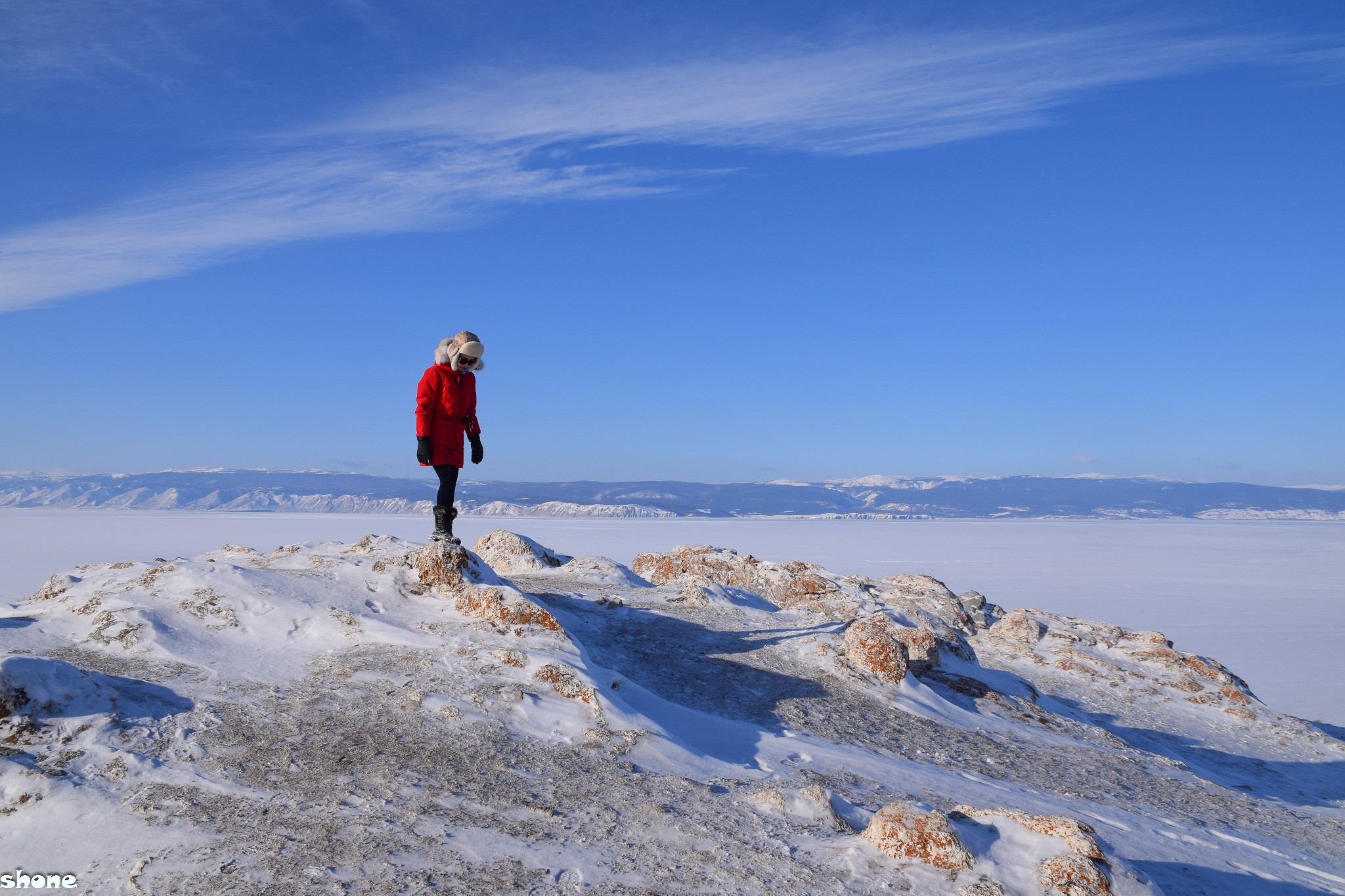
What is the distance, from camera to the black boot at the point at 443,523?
8398 millimetres

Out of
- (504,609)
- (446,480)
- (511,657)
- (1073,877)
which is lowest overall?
(1073,877)

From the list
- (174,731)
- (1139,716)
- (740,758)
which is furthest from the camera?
(1139,716)

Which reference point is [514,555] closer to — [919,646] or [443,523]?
[443,523]

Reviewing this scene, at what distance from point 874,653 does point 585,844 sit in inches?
193

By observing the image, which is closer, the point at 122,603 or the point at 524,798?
the point at 524,798

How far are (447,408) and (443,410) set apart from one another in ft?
0.15

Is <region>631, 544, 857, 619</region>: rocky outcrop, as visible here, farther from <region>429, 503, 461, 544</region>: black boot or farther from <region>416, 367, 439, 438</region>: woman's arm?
<region>416, 367, 439, 438</region>: woman's arm

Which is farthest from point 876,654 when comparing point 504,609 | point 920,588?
point 920,588

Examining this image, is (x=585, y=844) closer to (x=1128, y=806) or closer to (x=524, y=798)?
(x=524, y=798)

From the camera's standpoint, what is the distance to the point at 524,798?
171 inches

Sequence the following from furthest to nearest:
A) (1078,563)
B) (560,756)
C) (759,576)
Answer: (1078,563) < (759,576) < (560,756)

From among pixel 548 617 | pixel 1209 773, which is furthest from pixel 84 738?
pixel 1209 773

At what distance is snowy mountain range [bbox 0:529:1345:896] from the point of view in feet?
12.2

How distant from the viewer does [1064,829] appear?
13.3 feet
